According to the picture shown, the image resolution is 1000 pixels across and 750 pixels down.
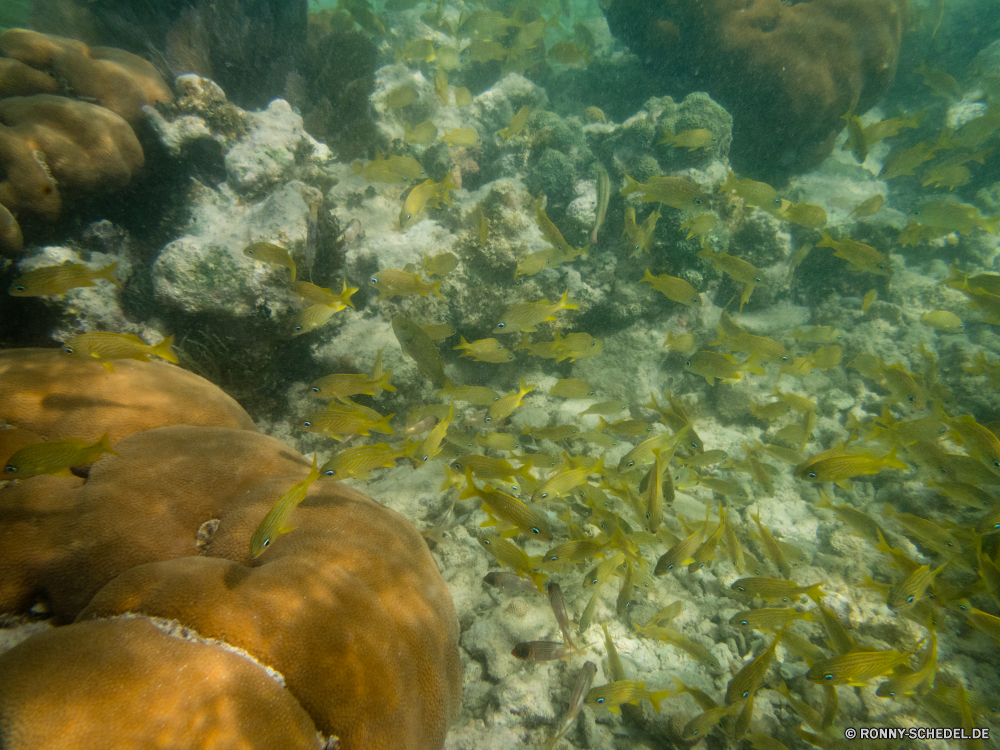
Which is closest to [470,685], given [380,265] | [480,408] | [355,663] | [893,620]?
[355,663]

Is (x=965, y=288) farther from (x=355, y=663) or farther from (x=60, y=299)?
(x=60, y=299)

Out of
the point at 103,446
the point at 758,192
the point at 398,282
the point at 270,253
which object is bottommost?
the point at 103,446

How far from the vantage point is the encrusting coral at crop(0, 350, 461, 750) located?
5.77 feet

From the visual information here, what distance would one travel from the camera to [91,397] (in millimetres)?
2738

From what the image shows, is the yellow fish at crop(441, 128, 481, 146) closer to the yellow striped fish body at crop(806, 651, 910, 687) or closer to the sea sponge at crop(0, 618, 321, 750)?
the sea sponge at crop(0, 618, 321, 750)

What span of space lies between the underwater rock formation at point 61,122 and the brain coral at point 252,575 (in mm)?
4287

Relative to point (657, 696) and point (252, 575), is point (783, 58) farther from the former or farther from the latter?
point (252, 575)

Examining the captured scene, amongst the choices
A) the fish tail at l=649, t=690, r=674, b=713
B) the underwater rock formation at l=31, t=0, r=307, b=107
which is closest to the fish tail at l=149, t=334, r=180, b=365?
the fish tail at l=649, t=690, r=674, b=713

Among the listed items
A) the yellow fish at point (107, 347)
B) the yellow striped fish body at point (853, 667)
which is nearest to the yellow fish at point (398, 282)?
the yellow fish at point (107, 347)

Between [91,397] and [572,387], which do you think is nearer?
[91,397]

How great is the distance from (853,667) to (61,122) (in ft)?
32.0

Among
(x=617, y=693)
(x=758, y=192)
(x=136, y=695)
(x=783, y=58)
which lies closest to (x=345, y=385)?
(x=136, y=695)

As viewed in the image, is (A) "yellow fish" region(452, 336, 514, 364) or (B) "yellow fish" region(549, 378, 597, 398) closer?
(A) "yellow fish" region(452, 336, 514, 364)

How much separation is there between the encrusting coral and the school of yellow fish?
198mm
